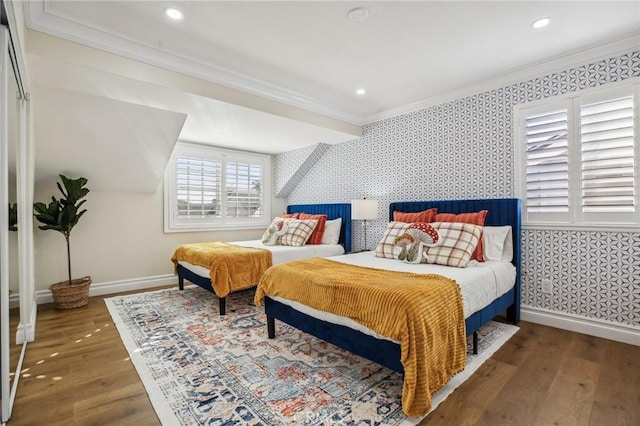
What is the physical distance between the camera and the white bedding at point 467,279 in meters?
2.06

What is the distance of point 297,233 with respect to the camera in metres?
4.27

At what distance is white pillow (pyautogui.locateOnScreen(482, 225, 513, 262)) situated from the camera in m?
2.95

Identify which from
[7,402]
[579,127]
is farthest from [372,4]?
[7,402]

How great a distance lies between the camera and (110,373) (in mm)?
2090

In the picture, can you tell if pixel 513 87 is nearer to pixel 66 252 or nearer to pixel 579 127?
pixel 579 127

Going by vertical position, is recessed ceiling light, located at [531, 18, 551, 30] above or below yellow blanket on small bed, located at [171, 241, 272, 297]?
above

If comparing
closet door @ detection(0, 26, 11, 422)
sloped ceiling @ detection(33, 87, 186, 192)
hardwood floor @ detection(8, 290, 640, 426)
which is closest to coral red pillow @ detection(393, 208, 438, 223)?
hardwood floor @ detection(8, 290, 640, 426)

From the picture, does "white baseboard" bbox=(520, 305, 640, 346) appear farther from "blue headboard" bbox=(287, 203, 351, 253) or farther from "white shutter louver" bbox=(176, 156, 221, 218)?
"white shutter louver" bbox=(176, 156, 221, 218)

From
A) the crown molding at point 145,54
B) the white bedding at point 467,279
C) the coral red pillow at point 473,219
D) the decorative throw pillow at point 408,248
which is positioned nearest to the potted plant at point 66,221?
the crown molding at point 145,54

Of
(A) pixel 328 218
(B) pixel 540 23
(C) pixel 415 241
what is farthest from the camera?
(A) pixel 328 218

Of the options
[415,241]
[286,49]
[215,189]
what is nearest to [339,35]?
[286,49]

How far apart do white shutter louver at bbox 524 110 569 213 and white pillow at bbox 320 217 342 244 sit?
239cm

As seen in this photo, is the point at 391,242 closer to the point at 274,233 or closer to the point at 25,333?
the point at 274,233

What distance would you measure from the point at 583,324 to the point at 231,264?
3.36 m
